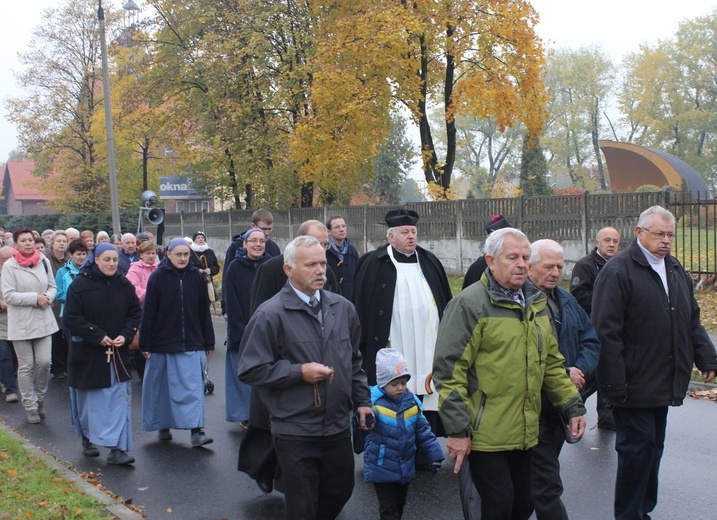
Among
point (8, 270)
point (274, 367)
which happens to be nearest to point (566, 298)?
point (274, 367)

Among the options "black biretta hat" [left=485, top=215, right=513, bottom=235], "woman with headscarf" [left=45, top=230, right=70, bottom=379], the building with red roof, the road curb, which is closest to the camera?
the road curb

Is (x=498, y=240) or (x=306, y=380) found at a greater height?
(x=498, y=240)

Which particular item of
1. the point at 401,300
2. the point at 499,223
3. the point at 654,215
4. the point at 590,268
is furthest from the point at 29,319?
the point at 654,215

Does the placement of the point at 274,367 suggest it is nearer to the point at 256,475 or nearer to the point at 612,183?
the point at 256,475

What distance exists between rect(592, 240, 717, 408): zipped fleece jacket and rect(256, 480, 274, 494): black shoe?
2.52 metres

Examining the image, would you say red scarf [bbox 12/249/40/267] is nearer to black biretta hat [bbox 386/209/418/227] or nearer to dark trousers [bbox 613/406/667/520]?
black biretta hat [bbox 386/209/418/227]

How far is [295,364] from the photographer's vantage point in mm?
4508

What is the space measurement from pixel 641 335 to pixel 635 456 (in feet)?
2.49

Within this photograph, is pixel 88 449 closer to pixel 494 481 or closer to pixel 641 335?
pixel 494 481

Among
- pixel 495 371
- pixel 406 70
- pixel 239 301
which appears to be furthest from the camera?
pixel 406 70

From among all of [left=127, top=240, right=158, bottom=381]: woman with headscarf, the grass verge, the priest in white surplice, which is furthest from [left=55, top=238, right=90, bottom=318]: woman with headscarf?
the priest in white surplice

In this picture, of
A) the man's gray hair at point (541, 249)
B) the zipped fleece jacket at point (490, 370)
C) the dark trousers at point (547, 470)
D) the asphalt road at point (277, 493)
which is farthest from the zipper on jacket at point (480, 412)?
the asphalt road at point (277, 493)

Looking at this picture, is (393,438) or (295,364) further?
(393,438)

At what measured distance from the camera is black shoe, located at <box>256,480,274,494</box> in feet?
19.7
